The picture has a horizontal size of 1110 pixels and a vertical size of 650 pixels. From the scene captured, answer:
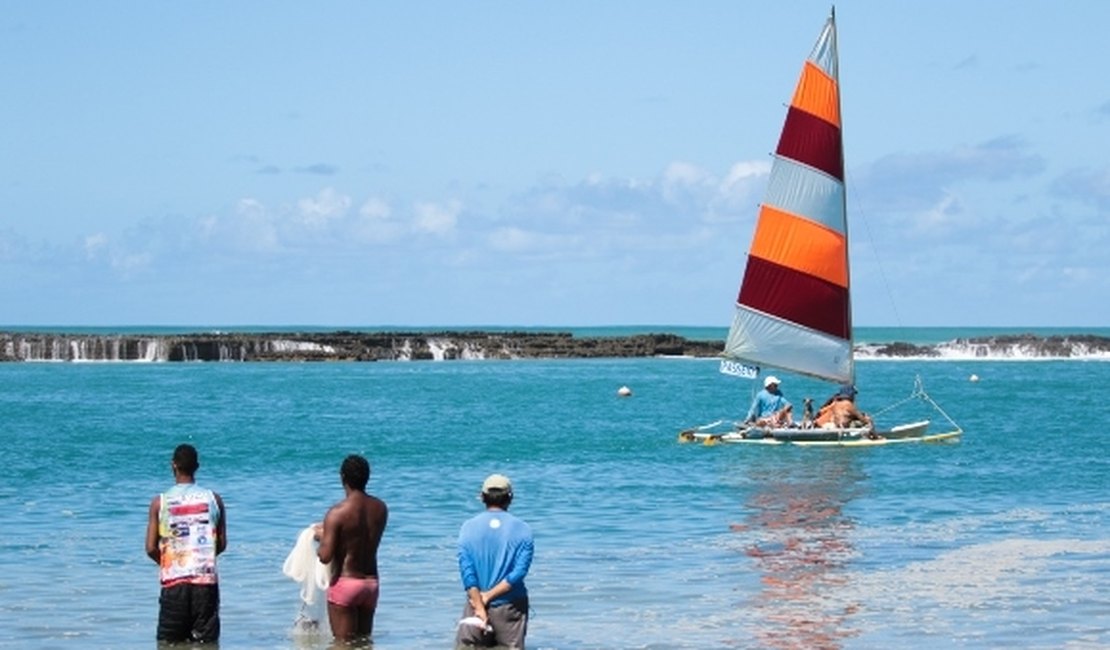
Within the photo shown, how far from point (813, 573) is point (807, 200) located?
965 inches

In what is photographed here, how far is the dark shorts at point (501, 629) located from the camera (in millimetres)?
13461

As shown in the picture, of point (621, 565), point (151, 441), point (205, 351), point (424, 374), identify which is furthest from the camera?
point (205, 351)

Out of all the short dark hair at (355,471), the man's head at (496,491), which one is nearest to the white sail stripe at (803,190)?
the short dark hair at (355,471)

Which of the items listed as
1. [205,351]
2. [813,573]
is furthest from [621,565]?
[205,351]

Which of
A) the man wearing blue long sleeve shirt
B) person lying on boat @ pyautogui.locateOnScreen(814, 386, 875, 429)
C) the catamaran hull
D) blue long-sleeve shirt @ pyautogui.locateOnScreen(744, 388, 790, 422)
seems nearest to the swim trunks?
the man wearing blue long sleeve shirt

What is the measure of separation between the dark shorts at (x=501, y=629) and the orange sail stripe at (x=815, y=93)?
33009 millimetres

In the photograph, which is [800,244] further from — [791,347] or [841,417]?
[841,417]

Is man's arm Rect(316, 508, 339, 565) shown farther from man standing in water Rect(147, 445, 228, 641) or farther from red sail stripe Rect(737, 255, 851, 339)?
red sail stripe Rect(737, 255, 851, 339)

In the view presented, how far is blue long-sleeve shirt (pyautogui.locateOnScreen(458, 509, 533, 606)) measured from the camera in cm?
1324

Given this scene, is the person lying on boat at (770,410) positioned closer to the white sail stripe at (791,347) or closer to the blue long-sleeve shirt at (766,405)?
the blue long-sleeve shirt at (766,405)

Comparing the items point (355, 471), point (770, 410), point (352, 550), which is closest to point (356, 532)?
point (352, 550)

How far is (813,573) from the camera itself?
2161 cm

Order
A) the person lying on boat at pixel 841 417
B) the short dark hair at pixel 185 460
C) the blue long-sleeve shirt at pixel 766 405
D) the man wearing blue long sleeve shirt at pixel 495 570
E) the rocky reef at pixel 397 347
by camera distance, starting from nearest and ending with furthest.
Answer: the man wearing blue long sleeve shirt at pixel 495 570
the short dark hair at pixel 185 460
the person lying on boat at pixel 841 417
the blue long-sleeve shirt at pixel 766 405
the rocky reef at pixel 397 347

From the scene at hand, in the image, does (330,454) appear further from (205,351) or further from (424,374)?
(205,351)
